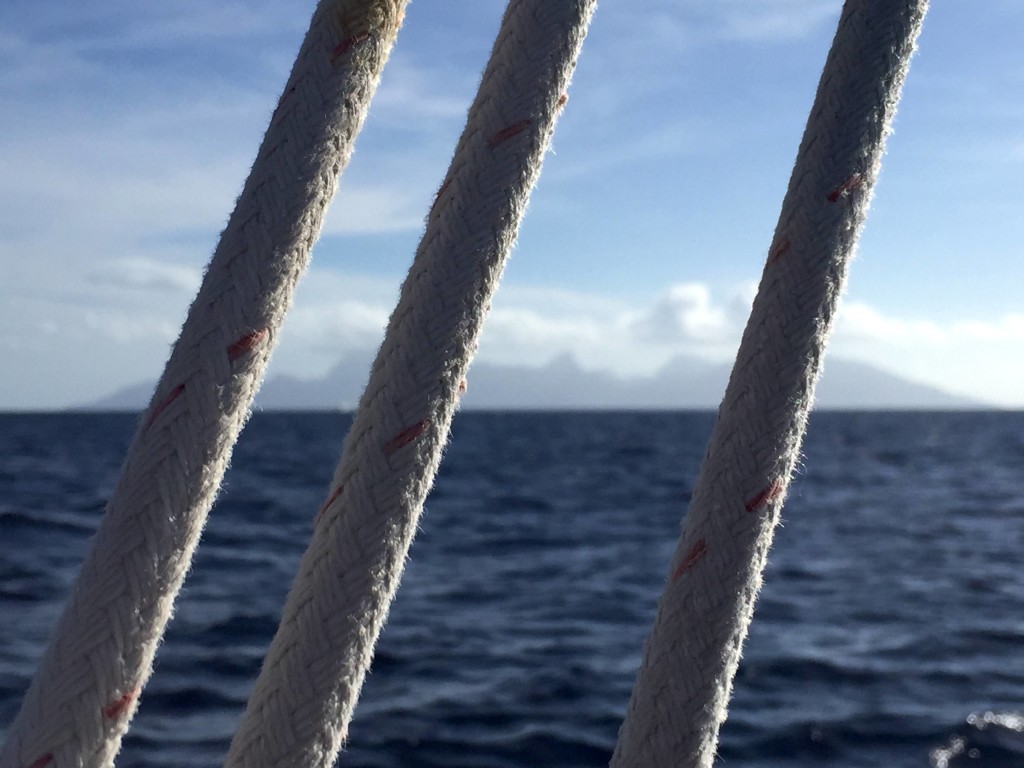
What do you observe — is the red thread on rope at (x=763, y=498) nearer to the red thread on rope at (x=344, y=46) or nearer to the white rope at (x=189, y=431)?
the white rope at (x=189, y=431)

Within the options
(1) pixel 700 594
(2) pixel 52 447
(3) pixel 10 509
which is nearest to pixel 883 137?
(1) pixel 700 594

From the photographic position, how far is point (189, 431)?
1.31 m

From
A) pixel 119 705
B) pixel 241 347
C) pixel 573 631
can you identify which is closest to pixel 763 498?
pixel 241 347

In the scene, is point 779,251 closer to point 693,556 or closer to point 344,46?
point 693,556

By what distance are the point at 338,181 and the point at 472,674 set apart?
8.38 metres

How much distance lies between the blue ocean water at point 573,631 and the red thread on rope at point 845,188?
562 mm

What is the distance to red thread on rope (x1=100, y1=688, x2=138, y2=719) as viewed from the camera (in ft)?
4.24

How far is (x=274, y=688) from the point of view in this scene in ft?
4.58

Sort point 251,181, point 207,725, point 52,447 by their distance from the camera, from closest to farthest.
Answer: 1. point 251,181
2. point 207,725
3. point 52,447

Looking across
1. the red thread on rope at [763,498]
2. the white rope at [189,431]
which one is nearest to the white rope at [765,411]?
the red thread on rope at [763,498]

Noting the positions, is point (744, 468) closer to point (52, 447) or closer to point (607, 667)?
point (607, 667)

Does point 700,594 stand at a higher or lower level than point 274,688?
higher

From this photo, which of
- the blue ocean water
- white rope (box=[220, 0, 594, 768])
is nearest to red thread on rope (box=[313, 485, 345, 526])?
white rope (box=[220, 0, 594, 768])

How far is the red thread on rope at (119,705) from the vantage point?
50.9 inches
